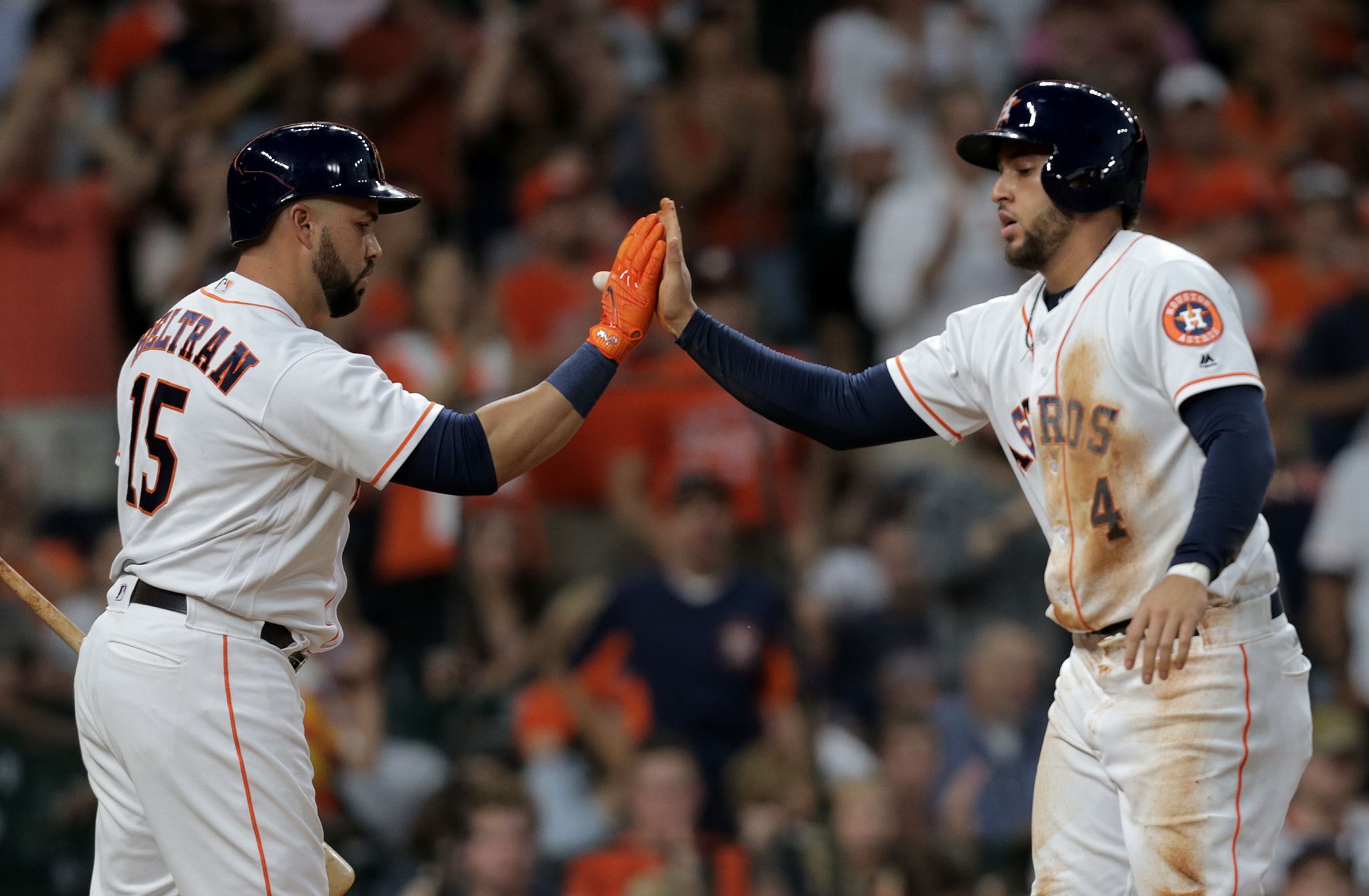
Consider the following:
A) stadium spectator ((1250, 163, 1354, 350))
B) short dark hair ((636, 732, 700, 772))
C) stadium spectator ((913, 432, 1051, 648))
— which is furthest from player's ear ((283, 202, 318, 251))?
stadium spectator ((1250, 163, 1354, 350))

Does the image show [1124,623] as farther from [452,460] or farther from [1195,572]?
[452,460]

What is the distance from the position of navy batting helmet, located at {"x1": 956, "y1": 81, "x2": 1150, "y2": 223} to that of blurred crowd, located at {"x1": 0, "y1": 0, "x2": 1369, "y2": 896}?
2.86 metres

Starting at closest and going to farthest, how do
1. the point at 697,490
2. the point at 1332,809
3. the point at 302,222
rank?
the point at 302,222 < the point at 1332,809 < the point at 697,490

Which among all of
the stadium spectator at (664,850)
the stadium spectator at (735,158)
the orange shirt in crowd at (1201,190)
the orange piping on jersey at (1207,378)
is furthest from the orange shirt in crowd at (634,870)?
the orange shirt in crowd at (1201,190)

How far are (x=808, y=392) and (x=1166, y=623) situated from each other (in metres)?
1.18

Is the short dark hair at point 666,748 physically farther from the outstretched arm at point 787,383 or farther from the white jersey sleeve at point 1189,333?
the white jersey sleeve at point 1189,333

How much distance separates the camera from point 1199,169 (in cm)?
776

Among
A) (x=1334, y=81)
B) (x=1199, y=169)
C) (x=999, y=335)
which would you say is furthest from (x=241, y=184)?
(x=1334, y=81)

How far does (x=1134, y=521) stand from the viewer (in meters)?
3.23

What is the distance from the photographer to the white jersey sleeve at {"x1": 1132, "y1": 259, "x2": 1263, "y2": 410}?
308 centimetres

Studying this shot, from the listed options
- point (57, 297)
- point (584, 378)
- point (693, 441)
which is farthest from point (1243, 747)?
point (57, 297)

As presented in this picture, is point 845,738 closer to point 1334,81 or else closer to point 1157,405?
point 1157,405

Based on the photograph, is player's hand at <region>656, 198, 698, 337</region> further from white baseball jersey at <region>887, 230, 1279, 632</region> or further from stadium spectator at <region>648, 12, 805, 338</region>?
stadium spectator at <region>648, 12, 805, 338</region>

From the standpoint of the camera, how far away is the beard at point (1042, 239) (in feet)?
11.3
